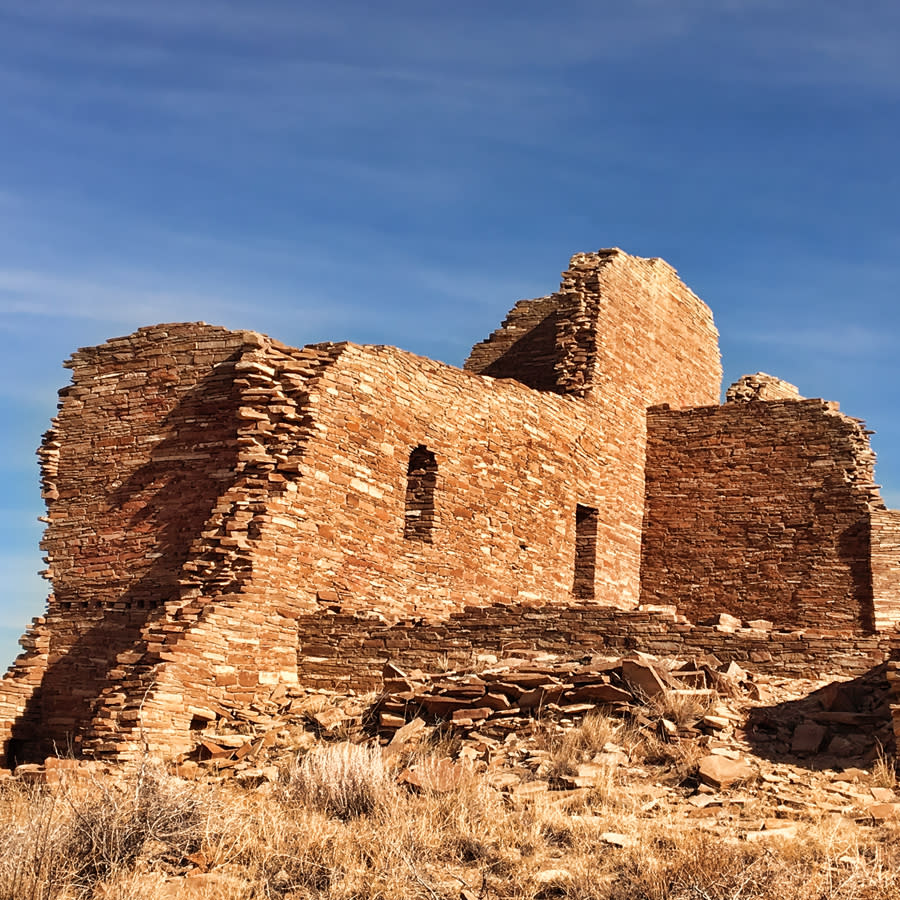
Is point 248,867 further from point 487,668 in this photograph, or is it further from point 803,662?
point 803,662

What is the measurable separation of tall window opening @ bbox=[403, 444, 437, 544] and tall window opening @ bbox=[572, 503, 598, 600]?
3742 millimetres

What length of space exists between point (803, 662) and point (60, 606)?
390 inches

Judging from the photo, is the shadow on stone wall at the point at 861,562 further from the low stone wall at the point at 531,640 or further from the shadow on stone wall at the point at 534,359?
the low stone wall at the point at 531,640

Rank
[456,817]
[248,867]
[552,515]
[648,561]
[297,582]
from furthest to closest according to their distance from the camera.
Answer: [648,561]
[552,515]
[297,582]
[456,817]
[248,867]

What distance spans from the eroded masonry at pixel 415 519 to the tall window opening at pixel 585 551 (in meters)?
0.04

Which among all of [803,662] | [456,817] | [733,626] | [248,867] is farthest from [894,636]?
[248,867]

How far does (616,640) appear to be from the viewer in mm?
14891

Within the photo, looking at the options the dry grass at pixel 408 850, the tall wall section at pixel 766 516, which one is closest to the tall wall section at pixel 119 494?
the dry grass at pixel 408 850

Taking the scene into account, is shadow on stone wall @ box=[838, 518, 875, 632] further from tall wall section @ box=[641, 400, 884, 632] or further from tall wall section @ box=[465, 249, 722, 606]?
tall wall section @ box=[465, 249, 722, 606]

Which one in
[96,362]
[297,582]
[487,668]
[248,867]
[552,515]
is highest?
[96,362]

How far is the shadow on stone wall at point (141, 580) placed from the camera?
53.3 feet

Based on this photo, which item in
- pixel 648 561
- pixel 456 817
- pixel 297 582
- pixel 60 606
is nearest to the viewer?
pixel 456 817

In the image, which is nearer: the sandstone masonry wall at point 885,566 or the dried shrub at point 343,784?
the dried shrub at point 343,784

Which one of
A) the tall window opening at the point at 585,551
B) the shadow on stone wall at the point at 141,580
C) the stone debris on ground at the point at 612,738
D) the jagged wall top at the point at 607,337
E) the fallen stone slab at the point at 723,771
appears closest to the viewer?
the stone debris on ground at the point at 612,738
